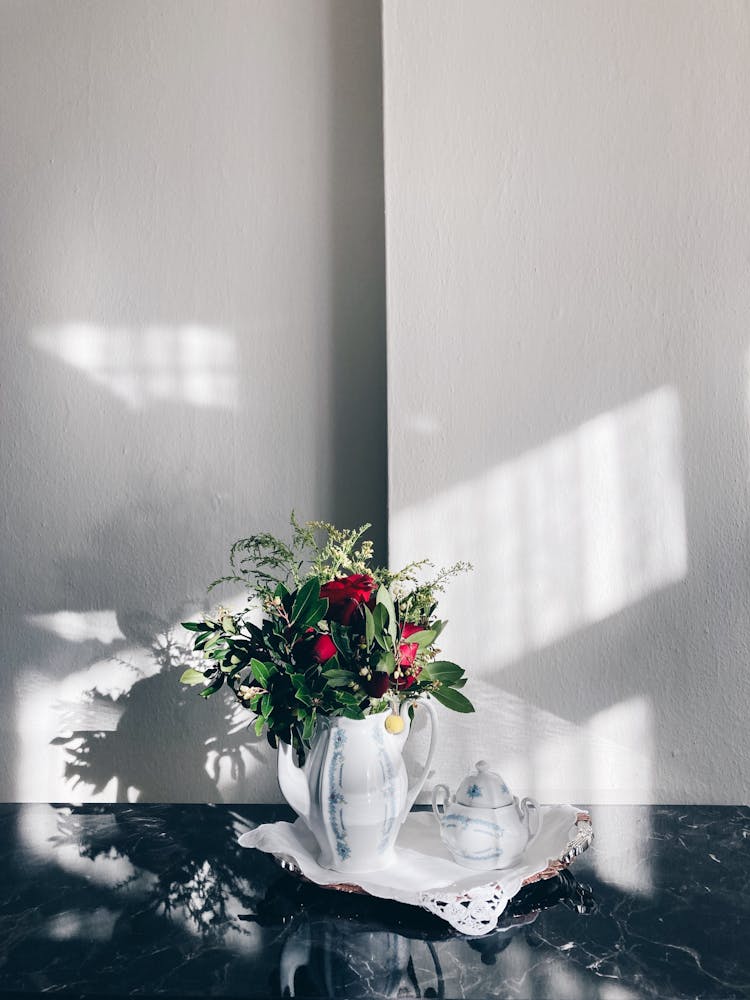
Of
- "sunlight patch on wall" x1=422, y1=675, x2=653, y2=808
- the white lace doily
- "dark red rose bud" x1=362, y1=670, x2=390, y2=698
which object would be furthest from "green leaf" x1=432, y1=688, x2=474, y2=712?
"sunlight patch on wall" x1=422, y1=675, x2=653, y2=808

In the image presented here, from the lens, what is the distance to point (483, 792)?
3.41 ft

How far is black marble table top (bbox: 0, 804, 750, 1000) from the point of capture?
0.83 m

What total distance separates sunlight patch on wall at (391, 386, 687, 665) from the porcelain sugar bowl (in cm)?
36

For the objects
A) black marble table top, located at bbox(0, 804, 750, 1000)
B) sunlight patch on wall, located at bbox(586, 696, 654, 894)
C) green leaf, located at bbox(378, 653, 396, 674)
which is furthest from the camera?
sunlight patch on wall, located at bbox(586, 696, 654, 894)

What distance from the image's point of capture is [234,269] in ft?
5.20

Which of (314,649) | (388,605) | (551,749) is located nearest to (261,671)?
(314,649)

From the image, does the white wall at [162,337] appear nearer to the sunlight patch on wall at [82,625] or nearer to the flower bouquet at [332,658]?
the sunlight patch on wall at [82,625]

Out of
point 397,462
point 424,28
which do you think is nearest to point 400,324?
point 397,462

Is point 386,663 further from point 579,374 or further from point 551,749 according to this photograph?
point 579,374

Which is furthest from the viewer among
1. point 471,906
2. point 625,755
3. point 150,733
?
point 150,733

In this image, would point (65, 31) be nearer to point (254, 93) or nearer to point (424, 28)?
point (254, 93)

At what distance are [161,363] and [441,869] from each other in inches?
43.5

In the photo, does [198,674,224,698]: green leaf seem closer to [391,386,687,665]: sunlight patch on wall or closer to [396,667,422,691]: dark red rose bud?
[396,667,422,691]: dark red rose bud

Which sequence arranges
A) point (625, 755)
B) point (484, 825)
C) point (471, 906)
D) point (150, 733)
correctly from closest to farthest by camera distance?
point (471, 906) → point (484, 825) → point (625, 755) → point (150, 733)
